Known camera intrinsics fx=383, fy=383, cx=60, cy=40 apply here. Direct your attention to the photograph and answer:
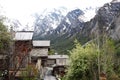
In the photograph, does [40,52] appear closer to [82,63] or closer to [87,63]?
[82,63]

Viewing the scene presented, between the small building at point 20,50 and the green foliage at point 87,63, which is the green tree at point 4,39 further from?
the green foliage at point 87,63

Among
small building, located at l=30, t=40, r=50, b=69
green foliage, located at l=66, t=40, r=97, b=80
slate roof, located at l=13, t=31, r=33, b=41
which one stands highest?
slate roof, located at l=13, t=31, r=33, b=41

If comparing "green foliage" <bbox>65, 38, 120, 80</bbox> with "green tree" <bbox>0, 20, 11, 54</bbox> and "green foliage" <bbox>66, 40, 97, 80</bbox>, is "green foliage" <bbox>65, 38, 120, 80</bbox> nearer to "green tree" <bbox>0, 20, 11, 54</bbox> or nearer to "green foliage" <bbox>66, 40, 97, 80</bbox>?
"green foliage" <bbox>66, 40, 97, 80</bbox>

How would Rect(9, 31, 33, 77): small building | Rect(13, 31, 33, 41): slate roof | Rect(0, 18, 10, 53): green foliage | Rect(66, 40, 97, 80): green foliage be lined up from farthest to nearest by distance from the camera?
1. Rect(13, 31, 33, 41): slate roof
2. Rect(9, 31, 33, 77): small building
3. Rect(66, 40, 97, 80): green foliage
4. Rect(0, 18, 10, 53): green foliage

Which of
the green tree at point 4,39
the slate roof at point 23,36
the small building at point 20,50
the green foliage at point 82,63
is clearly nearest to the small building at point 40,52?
the slate roof at point 23,36

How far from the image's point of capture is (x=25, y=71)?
4503 centimetres

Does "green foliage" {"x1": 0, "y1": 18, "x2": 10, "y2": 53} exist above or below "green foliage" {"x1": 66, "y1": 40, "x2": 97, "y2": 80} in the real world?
above

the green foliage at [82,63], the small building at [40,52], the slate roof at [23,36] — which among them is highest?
the slate roof at [23,36]

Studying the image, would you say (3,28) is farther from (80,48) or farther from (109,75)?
(109,75)

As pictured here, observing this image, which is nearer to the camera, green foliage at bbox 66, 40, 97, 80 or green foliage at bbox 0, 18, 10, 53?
green foliage at bbox 0, 18, 10, 53

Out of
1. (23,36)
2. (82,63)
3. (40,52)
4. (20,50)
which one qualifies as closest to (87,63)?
(82,63)

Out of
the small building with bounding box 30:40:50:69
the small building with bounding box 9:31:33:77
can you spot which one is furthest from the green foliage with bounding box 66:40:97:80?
the small building with bounding box 30:40:50:69

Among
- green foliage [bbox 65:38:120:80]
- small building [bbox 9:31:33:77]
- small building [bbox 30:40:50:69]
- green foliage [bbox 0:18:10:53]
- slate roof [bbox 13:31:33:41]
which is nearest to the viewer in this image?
green foliage [bbox 0:18:10:53]

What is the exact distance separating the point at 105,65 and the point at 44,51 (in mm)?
32831
